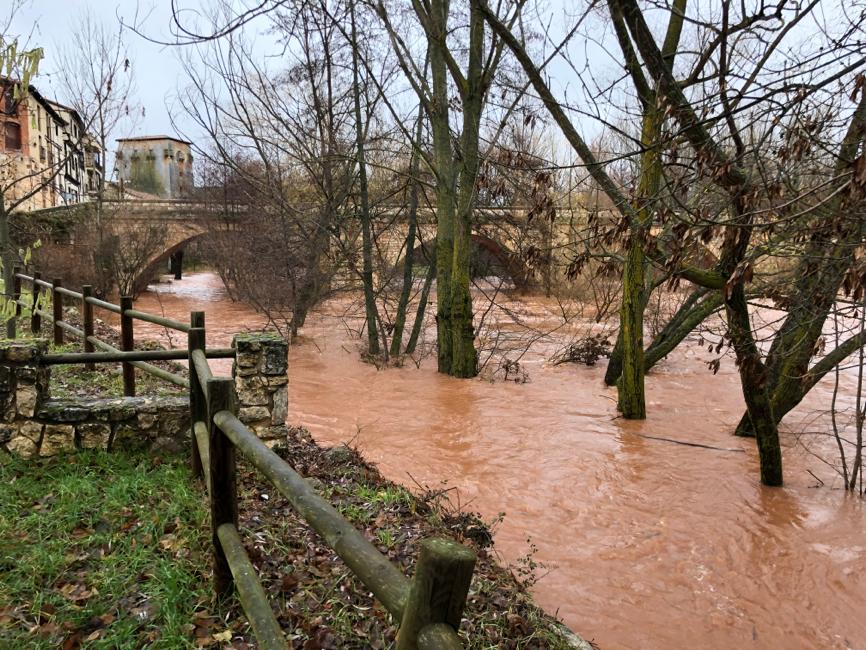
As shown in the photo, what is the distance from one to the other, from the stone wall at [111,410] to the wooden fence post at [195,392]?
37 cm

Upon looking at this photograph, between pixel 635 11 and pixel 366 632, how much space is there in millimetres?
4395

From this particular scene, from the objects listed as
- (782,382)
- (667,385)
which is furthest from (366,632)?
(667,385)

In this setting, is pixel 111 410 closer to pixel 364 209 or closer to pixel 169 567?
pixel 169 567

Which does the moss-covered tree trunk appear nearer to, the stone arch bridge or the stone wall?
the stone wall

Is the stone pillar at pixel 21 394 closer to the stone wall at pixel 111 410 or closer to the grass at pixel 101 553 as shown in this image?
the stone wall at pixel 111 410

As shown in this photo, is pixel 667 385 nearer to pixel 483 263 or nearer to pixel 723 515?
pixel 723 515

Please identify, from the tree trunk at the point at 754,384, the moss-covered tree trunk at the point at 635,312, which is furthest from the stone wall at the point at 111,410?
the moss-covered tree trunk at the point at 635,312

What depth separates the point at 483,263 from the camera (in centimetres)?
2120

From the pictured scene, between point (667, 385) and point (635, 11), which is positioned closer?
point (635, 11)

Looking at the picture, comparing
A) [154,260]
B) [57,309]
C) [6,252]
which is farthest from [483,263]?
[6,252]

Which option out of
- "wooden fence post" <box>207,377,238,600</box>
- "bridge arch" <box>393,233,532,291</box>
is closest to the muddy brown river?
"wooden fence post" <box>207,377,238,600</box>

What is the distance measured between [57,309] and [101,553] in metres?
5.96

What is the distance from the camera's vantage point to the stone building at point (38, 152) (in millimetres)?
6512

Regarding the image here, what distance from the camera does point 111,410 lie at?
4055 mm
